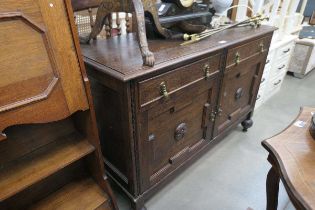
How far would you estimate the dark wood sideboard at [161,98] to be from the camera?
37.0 inches

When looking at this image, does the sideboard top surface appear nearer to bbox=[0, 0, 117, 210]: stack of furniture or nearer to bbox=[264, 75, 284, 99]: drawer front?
bbox=[0, 0, 117, 210]: stack of furniture

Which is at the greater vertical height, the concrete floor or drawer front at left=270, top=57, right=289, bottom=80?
drawer front at left=270, top=57, right=289, bottom=80

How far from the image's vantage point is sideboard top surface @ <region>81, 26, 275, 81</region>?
89 cm

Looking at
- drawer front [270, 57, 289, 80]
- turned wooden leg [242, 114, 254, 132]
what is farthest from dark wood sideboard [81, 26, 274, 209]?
drawer front [270, 57, 289, 80]

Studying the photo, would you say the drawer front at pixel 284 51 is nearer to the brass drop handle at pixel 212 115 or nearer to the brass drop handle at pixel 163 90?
the brass drop handle at pixel 212 115

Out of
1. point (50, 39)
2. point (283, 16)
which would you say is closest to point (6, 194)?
point (50, 39)

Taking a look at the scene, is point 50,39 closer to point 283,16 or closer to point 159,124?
point 159,124

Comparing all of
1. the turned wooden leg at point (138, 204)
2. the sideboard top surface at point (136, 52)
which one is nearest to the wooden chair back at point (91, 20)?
the sideboard top surface at point (136, 52)

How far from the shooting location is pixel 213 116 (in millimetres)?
1465

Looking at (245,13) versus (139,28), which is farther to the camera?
(245,13)

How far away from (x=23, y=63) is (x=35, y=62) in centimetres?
3

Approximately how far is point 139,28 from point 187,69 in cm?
30

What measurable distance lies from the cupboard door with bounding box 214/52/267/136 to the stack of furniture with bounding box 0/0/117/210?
87 cm

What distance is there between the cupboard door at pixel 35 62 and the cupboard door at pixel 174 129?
13.9 inches
